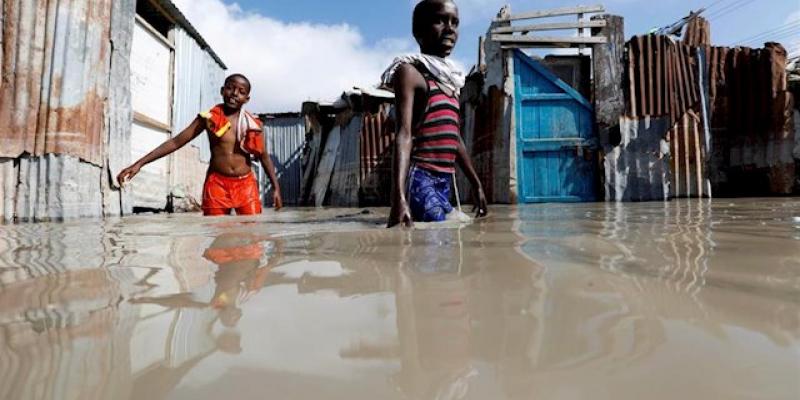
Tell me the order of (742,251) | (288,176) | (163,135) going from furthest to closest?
(288,176) < (163,135) < (742,251)

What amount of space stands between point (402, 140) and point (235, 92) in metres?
2.19

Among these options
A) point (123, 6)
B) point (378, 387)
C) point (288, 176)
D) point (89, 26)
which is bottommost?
point (378, 387)

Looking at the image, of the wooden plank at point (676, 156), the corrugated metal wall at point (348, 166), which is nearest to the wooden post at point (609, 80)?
the wooden plank at point (676, 156)

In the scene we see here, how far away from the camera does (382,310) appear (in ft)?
2.24

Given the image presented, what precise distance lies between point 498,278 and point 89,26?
517cm

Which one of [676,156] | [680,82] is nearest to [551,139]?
[676,156]

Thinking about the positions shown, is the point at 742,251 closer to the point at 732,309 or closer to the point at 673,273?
the point at 673,273

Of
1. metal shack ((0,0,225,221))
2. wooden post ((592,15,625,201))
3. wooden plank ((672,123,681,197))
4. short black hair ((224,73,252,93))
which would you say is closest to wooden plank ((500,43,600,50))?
wooden post ((592,15,625,201))

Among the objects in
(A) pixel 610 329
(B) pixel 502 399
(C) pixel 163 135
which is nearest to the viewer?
(B) pixel 502 399

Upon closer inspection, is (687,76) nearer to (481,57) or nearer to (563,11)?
(563,11)

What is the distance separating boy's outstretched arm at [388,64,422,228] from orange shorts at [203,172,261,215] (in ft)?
7.05

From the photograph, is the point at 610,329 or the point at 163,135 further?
the point at 163,135

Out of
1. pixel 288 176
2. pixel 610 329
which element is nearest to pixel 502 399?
pixel 610 329

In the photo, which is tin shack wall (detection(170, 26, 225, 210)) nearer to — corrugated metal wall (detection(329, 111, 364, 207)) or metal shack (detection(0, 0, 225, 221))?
metal shack (detection(0, 0, 225, 221))
